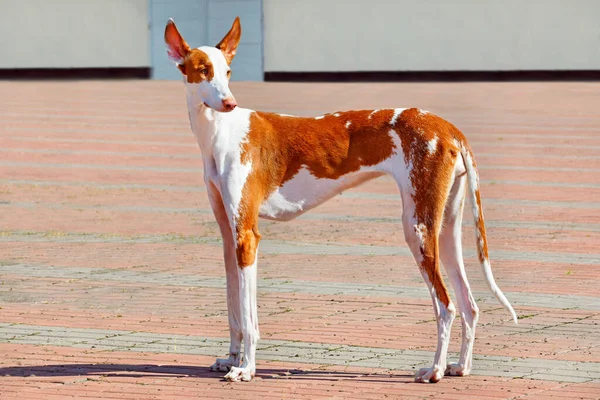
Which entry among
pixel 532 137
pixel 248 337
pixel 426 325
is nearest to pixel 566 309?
pixel 426 325

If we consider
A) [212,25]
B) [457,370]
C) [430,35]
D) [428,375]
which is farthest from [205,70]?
[212,25]

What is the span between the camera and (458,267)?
6.72 metres

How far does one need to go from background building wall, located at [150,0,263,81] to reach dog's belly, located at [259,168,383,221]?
87.3ft

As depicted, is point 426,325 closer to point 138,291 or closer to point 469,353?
point 469,353

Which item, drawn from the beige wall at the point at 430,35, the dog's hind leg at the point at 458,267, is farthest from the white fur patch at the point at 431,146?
the beige wall at the point at 430,35

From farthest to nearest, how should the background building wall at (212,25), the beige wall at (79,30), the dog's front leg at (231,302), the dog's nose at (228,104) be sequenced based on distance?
the beige wall at (79,30) → the background building wall at (212,25) → the dog's front leg at (231,302) → the dog's nose at (228,104)

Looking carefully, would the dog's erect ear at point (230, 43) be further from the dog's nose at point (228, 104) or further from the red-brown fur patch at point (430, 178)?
the red-brown fur patch at point (430, 178)

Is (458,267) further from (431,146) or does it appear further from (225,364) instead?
(225,364)

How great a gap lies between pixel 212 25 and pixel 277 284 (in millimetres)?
24808

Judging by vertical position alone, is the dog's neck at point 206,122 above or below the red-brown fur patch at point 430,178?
above

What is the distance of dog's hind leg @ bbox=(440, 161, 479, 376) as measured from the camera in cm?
657

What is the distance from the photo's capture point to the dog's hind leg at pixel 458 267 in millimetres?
6574

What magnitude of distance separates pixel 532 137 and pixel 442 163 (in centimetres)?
1287

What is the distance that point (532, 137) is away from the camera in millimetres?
18891
